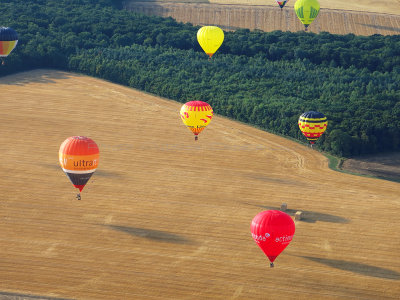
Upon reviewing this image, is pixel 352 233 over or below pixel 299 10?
below

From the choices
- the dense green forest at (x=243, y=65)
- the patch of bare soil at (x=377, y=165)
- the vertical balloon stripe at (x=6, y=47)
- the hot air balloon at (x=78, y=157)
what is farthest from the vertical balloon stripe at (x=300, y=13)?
the hot air balloon at (x=78, y=157)

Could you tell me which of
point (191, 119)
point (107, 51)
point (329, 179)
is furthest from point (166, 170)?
point (107, 51)

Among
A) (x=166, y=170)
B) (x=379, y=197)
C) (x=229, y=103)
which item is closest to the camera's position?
(x=379, y=197)

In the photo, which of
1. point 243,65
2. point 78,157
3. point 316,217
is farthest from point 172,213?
point 243,65

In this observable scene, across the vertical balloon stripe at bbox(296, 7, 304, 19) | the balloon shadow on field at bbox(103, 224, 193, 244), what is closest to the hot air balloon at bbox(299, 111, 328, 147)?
the balloon shadow on field at bbox(103, 224, 193, 244)

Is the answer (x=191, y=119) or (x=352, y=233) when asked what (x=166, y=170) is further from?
(x=352, y=233)

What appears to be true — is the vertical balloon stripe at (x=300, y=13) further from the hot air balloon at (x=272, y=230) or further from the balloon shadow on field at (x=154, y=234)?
the hot air balloon at (x=272, y=230)

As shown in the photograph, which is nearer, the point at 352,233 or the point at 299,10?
the point at 352,233
